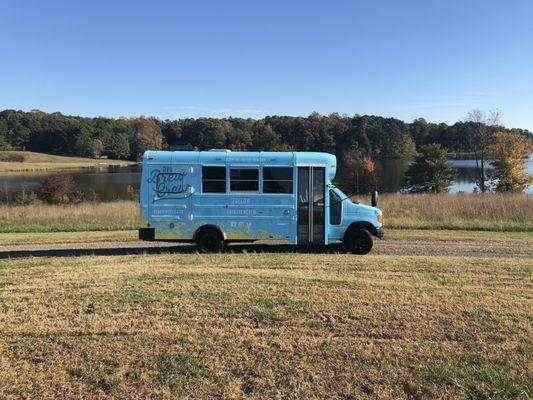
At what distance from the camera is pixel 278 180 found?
37.7ft

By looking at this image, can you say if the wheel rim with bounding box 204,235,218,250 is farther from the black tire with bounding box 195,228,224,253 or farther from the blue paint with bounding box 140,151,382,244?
the blue paint with bounding box 140,151,382,244

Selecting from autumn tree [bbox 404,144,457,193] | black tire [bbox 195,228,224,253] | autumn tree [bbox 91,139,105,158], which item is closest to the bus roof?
black tire [bbox 195,228,224,253]

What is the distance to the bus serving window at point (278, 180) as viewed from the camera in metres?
11.5

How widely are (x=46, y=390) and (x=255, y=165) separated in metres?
8.36

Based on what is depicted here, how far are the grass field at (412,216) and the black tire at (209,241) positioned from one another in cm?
765

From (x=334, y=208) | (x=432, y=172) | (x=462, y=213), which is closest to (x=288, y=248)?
(x=334, y=208)

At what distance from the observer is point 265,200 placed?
11445mm

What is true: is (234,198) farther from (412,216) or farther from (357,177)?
(357,177)

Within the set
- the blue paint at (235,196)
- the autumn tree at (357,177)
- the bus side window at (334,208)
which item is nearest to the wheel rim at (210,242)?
the blue paint at (235,196)

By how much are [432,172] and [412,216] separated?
29.2 meters

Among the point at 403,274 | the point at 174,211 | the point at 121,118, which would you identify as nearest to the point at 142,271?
the point at 174,211

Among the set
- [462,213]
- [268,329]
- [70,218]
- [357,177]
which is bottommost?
[268,329]

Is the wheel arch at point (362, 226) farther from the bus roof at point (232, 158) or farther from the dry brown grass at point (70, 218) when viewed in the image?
the dry brown grass at point (70, 218)

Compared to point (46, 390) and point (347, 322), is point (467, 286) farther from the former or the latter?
point (46, 390)
